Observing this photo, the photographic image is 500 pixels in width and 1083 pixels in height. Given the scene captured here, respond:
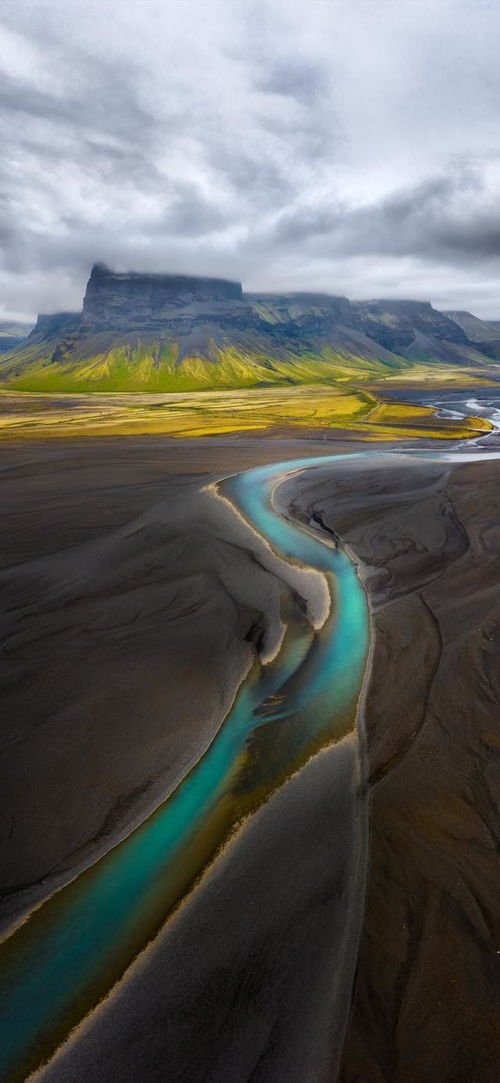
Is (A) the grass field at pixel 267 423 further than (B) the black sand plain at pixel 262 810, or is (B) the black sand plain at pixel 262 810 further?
(A) the grass field at pixel 267 423

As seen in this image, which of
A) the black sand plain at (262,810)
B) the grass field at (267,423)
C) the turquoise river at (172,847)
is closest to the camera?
the black sand plain at (262,810)

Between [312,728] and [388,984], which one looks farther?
[312,728]

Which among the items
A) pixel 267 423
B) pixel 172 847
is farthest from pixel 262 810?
pixel 267 423

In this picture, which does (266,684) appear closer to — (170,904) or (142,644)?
(142,644)

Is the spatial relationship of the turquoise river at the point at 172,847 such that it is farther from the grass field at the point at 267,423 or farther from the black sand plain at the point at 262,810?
the grass field at the point at 267,423

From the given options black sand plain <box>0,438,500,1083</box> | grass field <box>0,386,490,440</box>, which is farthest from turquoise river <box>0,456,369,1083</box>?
grass field <box>0,386,490,440</box>

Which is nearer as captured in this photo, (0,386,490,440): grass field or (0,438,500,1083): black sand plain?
(0,438,500,1083): black sand plain

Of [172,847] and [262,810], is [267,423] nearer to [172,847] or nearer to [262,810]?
[262,810]

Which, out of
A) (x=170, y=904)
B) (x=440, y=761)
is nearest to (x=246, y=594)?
(x=440, y=761)

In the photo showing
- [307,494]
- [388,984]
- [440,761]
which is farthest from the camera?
[307,494]

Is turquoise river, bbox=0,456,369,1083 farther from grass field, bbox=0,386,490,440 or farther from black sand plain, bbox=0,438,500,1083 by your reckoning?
grass field, bbox=0,386,490,440

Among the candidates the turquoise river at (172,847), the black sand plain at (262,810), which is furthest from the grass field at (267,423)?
the turquoise river at (172,847)
